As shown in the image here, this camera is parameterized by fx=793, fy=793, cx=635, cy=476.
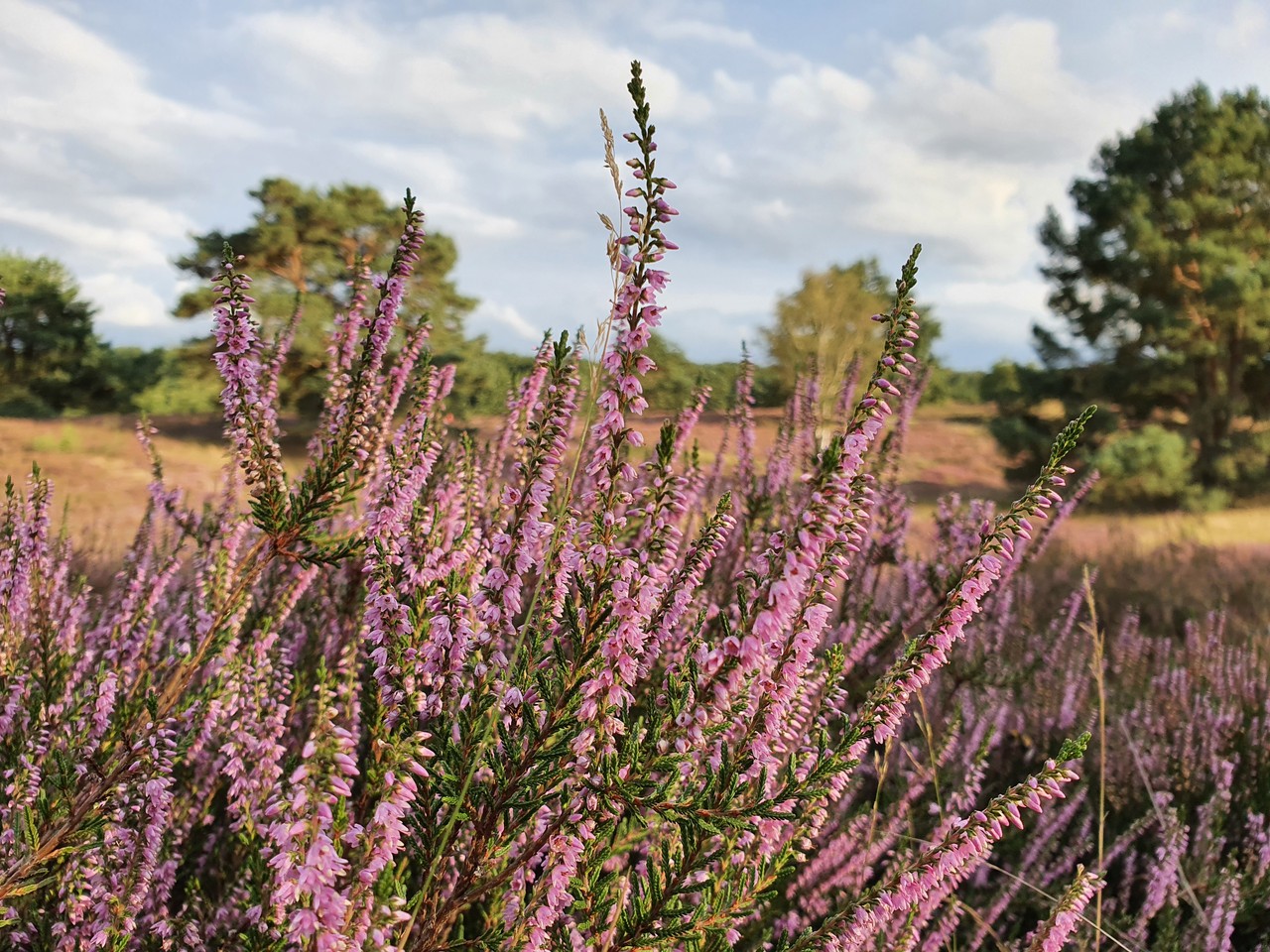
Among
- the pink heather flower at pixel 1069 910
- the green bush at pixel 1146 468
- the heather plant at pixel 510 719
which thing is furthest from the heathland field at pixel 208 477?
the pink heather flower at pixel 1069 910

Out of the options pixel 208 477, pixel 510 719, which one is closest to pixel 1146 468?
pixel 208 477

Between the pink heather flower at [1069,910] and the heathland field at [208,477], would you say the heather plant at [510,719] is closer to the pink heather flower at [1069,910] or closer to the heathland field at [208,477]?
the pink heather flower at [1069,910]

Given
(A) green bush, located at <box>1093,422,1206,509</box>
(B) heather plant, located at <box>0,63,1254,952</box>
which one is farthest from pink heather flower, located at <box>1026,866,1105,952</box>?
(A) green bush, located at <box>1093,422,1206,509</box>

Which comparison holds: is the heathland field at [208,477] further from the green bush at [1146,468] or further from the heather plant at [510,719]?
the heather plant at [510,719]

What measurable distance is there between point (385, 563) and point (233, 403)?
0.61m

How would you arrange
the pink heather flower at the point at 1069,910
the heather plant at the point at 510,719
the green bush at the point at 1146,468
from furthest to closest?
the green bush at the point at 1146,468
the pink heather flower at the point at 1069,910
the heather plant at the point at 510,719

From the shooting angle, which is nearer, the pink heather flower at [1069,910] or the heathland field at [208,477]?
the pink heather flower at [1069,910]

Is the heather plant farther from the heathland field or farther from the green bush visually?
the green bush

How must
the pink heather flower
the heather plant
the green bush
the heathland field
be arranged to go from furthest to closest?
the green bush
the heathland field
the pink heather flower
the heather plant

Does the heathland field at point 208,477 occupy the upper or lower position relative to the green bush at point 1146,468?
lower

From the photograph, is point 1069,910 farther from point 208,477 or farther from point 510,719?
point 208,477

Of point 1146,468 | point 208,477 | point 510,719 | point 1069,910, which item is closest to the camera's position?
point 510,719

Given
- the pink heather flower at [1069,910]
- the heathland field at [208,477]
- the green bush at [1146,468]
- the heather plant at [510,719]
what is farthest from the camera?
the green bush at [1146,468]

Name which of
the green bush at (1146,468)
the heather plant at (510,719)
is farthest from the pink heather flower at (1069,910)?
the green bush at (1146,468)
